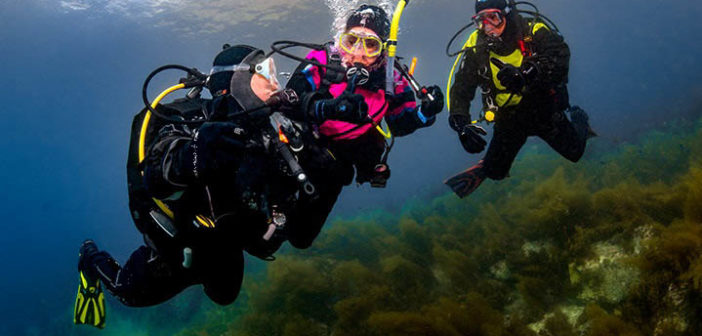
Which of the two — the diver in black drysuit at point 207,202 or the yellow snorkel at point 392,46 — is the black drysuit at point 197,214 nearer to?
the diver in black drysuit at point 207,202

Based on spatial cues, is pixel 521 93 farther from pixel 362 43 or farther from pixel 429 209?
pixel 429 209

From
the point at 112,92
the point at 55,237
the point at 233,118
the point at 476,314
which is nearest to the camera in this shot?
the point at 233,118

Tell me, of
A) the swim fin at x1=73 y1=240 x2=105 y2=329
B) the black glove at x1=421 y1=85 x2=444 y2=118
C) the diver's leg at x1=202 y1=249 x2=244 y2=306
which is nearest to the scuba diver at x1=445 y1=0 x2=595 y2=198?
the black glove at x1=421 y1=85 x2=444 y2=118

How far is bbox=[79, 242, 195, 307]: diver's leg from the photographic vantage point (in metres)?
3.47

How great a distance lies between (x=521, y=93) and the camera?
4.78m

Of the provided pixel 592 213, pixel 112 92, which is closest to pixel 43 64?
pixel 112 92

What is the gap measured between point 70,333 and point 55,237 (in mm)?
101087

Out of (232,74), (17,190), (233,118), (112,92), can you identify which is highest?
(232,74)

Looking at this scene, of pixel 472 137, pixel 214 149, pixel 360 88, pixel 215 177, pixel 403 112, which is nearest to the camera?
pixel 214 149

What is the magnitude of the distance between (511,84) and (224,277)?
4.00 m

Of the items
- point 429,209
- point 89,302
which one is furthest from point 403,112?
point 429,209

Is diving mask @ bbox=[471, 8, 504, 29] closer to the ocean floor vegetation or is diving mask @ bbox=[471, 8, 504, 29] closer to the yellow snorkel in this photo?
the yellow snorkel

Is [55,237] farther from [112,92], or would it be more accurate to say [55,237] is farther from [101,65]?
[101,65]

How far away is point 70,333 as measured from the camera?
1792cm
